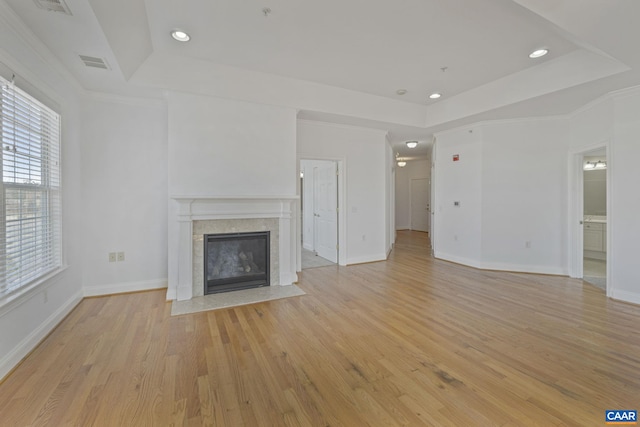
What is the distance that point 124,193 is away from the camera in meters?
3.78

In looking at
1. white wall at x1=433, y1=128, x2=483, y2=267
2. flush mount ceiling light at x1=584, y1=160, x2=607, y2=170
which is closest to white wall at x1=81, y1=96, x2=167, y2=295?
white wall at x1=433, y1=128, x2=483, y2=267

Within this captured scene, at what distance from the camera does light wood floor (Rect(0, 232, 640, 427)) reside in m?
1.67

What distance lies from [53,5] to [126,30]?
2.23ft

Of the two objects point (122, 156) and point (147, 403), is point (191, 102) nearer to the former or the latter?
point (122, 156)

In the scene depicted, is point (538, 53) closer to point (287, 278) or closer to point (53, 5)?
point (287, 278)

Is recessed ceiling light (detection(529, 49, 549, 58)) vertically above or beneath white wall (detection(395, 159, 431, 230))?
above

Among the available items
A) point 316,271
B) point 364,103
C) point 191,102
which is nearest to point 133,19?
point 191,102

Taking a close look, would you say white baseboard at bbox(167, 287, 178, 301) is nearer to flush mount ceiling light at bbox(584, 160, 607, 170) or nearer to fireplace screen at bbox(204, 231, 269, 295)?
fireplace screen at bbox(204, 231, 269, 295)

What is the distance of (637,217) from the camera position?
345 centimetres

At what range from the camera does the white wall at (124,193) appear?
3.63 metres

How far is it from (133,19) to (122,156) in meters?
1.84
